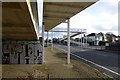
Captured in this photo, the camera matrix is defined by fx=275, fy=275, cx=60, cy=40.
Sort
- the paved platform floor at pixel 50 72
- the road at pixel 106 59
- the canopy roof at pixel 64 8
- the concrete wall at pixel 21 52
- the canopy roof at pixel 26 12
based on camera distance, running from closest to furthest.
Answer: the canopy roof at pixel 26 12 < the canopy roof at pixel 64 8 < the paved platform floor at pixel 50 72 < the road at pixel 106 59 < the concrete wall at pixel 21 52

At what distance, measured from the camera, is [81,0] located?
1431 cm

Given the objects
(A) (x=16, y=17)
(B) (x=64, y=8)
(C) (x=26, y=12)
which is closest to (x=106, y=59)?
(B) (x=64, y=8)

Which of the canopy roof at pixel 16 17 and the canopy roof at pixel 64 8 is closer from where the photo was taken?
the canopy roof at pixel 16 17

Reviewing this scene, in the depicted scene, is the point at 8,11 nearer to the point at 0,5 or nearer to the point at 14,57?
the point at 0,5

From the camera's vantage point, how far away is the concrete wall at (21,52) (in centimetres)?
2533

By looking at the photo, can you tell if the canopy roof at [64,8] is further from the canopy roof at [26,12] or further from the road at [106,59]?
the road at [106,59]

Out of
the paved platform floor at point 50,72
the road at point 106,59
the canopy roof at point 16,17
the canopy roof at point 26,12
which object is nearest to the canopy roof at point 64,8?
the canopy roof at point 26,12

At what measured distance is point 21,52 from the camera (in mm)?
25812

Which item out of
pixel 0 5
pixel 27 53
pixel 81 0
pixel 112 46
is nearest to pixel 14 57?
pixel 27 53

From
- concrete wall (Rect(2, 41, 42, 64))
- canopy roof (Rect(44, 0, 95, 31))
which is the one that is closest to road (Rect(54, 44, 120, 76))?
canopy roof (Rect(44, 0, 95, 31))

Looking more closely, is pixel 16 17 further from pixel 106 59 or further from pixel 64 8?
pixel 106 59

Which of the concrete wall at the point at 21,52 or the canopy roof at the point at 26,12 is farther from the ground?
the canopy roof at the point at 26,12

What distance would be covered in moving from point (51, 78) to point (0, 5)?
6.24 meters

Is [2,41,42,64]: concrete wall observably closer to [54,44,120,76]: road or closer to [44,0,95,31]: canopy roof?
[44,0,95,31]: canopy roof
